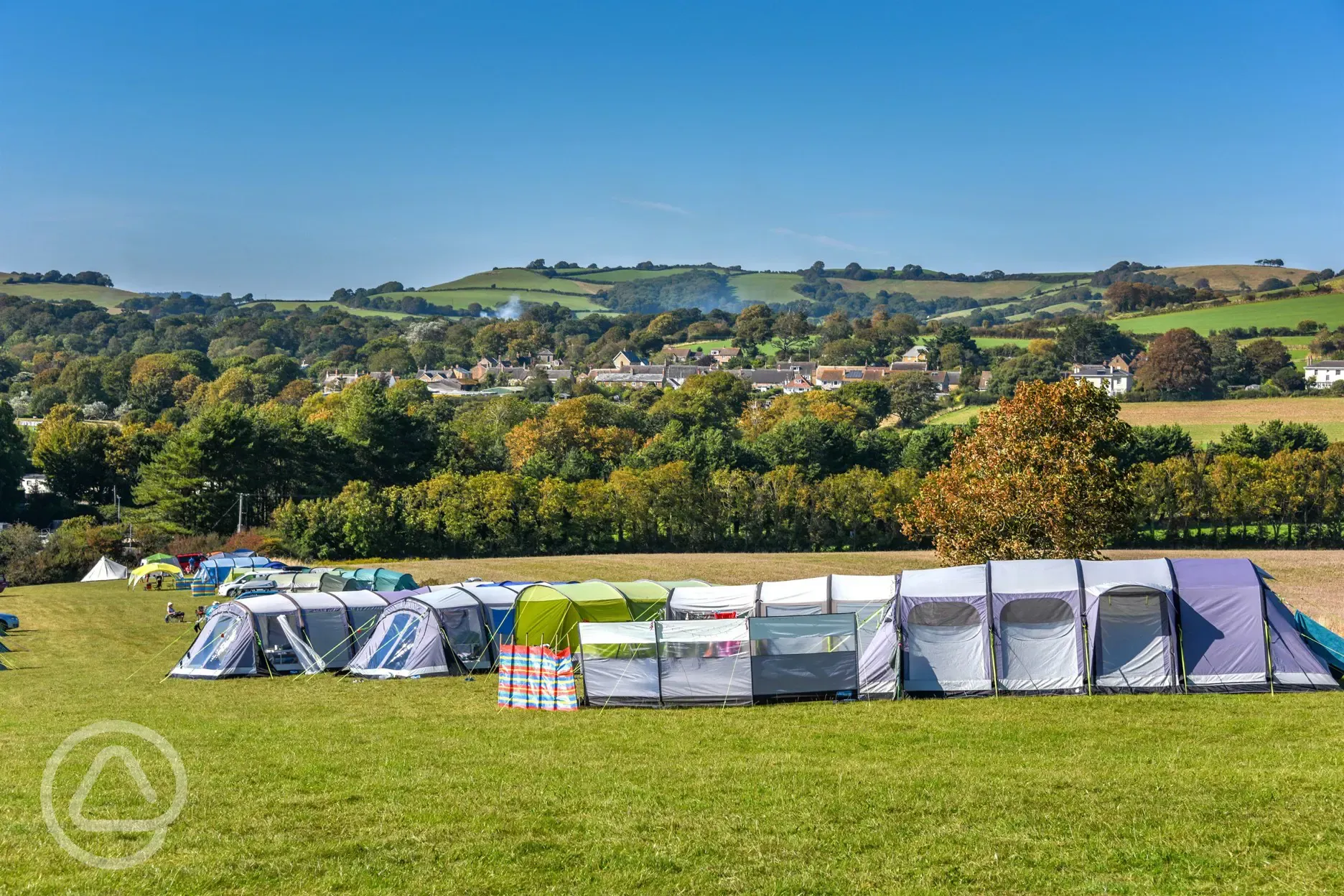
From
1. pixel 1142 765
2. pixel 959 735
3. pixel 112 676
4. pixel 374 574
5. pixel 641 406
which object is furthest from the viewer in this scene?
pixel 641 406

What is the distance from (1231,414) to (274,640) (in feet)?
296

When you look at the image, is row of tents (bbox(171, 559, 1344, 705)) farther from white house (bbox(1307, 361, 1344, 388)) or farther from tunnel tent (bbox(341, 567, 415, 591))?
white house (bbox(1307, 361, 1344, 388))

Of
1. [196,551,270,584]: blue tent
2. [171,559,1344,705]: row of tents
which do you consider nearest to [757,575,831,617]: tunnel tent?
[171,559,1344,705]: row of tents

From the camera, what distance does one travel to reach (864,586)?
74.2 feet

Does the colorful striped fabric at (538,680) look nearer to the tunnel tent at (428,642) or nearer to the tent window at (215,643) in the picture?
the tunnel tent at (428,642)

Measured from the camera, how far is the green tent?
24.0m

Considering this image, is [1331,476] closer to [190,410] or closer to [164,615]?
[164,615]

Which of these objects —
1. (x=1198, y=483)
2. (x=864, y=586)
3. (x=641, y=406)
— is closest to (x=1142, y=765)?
(x=864, y=586)

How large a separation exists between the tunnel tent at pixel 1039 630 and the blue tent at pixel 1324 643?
3599mm

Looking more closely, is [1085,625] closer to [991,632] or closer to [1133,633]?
[1133,633]

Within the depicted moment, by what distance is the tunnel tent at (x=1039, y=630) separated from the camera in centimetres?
2000

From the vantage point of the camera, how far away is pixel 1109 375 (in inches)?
5640

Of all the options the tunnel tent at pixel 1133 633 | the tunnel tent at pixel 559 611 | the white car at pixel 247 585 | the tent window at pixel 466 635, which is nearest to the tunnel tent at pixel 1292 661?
the tunnel tent at pixel 1133 633

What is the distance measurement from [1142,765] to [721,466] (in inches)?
2826
